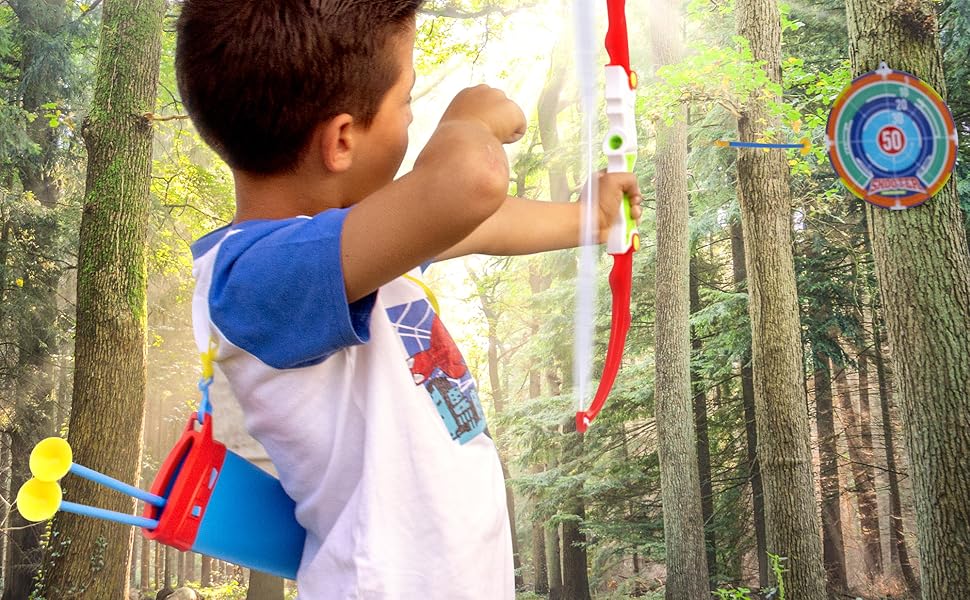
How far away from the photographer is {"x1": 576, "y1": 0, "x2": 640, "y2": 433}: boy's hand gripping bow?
87cm

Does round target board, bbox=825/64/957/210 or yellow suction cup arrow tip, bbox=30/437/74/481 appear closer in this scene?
yellow suction cup arrow tip, bbox=30/437/74/481

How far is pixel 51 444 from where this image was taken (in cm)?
75

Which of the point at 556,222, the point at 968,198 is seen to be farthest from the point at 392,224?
the point at 968,198

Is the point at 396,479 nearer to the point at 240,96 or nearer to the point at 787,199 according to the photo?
the point at 240,96

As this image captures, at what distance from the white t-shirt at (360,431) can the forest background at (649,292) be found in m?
2.89

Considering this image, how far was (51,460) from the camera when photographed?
738 millimetres

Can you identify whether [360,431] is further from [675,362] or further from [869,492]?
[869,492]

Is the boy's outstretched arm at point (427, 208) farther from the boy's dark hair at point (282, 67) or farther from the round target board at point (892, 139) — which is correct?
the round target board at point (892, 139)

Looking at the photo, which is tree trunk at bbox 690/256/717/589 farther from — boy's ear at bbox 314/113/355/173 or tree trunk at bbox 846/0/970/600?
boy's ear at bbox 314/113/355/173

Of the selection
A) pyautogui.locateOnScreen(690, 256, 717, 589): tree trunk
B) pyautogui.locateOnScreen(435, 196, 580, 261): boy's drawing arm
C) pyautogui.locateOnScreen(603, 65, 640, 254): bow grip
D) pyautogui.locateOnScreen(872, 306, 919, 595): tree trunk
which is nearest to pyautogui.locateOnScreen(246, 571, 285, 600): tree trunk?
pyautogui.locateOnScreen(690, 256, 717, 589): tree trunk

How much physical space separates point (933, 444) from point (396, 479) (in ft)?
10.6

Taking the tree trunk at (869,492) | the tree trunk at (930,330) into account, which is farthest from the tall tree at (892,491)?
the tree trunk at (930,330)

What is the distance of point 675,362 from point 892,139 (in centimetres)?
396

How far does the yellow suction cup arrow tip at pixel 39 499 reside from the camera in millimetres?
705
